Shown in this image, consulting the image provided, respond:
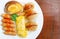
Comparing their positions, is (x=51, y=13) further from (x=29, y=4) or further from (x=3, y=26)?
(x=3, y=26)

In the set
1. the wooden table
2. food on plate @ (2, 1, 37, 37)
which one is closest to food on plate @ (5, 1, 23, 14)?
food on plate @ (2, 1, 37, 37)

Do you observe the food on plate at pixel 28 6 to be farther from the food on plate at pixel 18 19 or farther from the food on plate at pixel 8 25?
the food on plate at pixel 8 25

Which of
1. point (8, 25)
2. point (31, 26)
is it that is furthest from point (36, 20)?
point (8, 25)

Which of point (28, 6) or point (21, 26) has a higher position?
point (28, 6)

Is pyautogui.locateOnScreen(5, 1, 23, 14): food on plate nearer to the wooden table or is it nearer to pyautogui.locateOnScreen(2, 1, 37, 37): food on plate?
pyautogui.locateOnScreen(2, 1, 37, 37): food on plate

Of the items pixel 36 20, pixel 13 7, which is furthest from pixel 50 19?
pixel 13 7

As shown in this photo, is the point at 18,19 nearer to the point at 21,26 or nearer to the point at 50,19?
the point at 21,26
